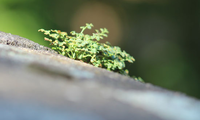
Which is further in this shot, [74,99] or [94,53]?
[94,53]

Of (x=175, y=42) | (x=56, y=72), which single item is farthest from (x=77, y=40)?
(x=175, y=42)

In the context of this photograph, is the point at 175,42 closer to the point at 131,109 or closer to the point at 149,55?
the point at 149,55

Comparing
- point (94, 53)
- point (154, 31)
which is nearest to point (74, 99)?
point (94, 53)

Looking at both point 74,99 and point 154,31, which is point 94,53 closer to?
point 74,99

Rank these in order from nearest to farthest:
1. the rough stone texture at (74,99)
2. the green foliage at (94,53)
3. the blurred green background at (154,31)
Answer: the rough stone texture at (74,99), the green foliage at (94,53), the blurred green background at (154,31)

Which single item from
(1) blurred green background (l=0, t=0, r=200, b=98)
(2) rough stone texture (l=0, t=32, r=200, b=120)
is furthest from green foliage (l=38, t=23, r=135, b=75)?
(1) blurred green background (l=0, t=0, r=200, b=98)

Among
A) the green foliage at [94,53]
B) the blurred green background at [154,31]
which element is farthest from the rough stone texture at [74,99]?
the blurred green background at [154,31]

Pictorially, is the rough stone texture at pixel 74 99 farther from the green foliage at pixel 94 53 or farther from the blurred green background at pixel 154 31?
the blurred green background at pixel 154 31
